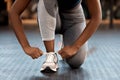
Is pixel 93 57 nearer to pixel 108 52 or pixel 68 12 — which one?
pixel 108 52

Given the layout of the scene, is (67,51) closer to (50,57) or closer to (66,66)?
(50,57)

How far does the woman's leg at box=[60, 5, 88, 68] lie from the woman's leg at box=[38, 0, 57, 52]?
0.14m

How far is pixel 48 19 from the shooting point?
135 centimetres

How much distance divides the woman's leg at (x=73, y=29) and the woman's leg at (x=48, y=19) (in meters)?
0.14

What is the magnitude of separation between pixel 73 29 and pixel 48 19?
0.19 meters

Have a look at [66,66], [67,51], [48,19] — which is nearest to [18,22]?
[48,19]

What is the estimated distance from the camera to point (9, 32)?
3.03 metres

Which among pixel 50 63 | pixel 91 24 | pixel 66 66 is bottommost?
pixel 66 66

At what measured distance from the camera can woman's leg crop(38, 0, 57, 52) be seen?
135 cm

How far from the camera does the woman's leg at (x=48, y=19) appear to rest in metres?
1.35

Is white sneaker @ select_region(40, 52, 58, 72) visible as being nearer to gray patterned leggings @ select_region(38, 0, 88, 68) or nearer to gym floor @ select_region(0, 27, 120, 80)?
gym floor @ select_region(0, 27, 120, 80)

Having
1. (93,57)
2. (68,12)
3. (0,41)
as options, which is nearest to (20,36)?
(68,12)

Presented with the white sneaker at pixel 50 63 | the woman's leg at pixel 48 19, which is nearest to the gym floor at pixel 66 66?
the white sneaker at pixel 50 63

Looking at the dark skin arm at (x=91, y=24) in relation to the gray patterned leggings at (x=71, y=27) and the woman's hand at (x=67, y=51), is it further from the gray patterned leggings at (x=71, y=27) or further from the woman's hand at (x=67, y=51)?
the gray patterned leggings at (x=71, y=27)
